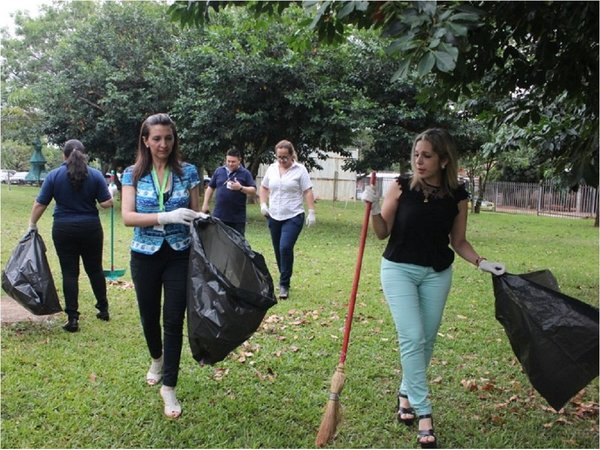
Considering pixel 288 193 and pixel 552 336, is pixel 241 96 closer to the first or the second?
pixel 288 193

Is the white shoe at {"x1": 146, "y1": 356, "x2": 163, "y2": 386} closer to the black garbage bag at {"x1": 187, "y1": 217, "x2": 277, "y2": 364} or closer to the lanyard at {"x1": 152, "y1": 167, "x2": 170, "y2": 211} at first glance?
the black garbage bag at {"x1": 187, "y1": 217, "x2": 277, "y2": 364}

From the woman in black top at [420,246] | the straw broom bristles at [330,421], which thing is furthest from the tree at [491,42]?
the straw broom bristles at [330,421]

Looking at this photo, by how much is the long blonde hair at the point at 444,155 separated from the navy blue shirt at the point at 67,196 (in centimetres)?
304

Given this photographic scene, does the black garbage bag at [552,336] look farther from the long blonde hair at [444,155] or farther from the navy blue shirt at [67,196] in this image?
the navy blue shirt at [67,196]

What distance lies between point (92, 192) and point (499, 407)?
3738 millimetres

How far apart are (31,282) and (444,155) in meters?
3.45

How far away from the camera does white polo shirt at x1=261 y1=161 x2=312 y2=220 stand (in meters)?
6.10

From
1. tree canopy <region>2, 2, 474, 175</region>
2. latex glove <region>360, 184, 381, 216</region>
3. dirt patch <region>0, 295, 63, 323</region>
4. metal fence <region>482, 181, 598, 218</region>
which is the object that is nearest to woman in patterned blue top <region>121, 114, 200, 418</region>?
latex glove <region>360, 184, 381, 216</region>

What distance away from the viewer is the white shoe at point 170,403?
10.8ft

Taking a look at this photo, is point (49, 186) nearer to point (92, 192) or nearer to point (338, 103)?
point (92, 192)

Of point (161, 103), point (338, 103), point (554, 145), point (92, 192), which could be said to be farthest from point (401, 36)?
point (161, 103)

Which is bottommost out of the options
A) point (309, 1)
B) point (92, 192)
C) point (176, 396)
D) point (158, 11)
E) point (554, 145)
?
point (176, 396)

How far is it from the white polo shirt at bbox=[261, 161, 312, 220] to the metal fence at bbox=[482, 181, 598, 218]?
71.1ft

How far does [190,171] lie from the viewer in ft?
11.6
